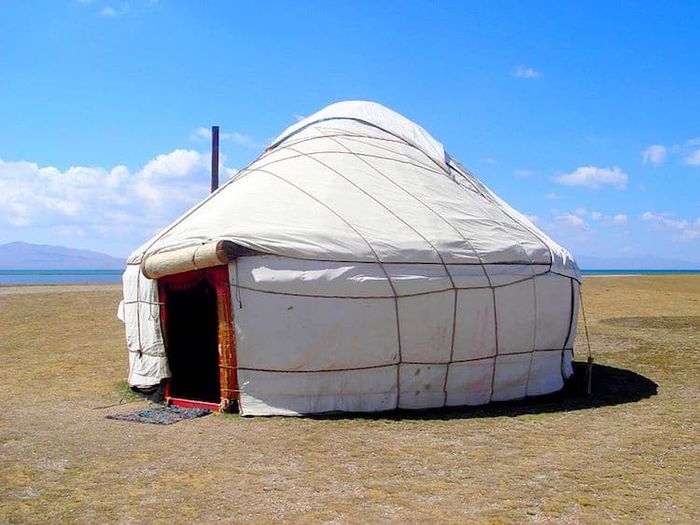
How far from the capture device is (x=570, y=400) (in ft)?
23.9

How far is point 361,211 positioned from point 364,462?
2.80 m

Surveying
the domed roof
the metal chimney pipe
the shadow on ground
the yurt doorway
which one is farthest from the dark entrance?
the metal chimney pipe

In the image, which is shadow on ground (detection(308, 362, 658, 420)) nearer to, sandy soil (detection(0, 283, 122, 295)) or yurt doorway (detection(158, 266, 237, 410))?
yurt doorway (detection(158, 266, 237, 410))

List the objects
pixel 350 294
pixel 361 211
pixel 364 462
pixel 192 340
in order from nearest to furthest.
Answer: pixel 364 462
pixel 350 294
pixel 361 211
pixel 192 340

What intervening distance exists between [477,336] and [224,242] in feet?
8.64

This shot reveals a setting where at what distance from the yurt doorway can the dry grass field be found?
19.9 inches

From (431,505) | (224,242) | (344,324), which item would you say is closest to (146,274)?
(224,242)

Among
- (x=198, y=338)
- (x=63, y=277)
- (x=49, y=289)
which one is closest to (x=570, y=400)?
(x=198, y=338)

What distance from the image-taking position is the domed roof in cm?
643

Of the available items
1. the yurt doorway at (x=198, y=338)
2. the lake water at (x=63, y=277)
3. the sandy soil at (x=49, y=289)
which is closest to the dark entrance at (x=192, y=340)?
the yurt doorway at (x=198, y=338)

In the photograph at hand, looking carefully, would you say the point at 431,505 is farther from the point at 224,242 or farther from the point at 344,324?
the point at 224,242

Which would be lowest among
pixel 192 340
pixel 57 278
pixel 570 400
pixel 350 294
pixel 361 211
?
pixel 570 400

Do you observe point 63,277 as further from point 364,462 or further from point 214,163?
point 364,462

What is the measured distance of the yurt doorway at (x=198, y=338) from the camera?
641 centimetres
